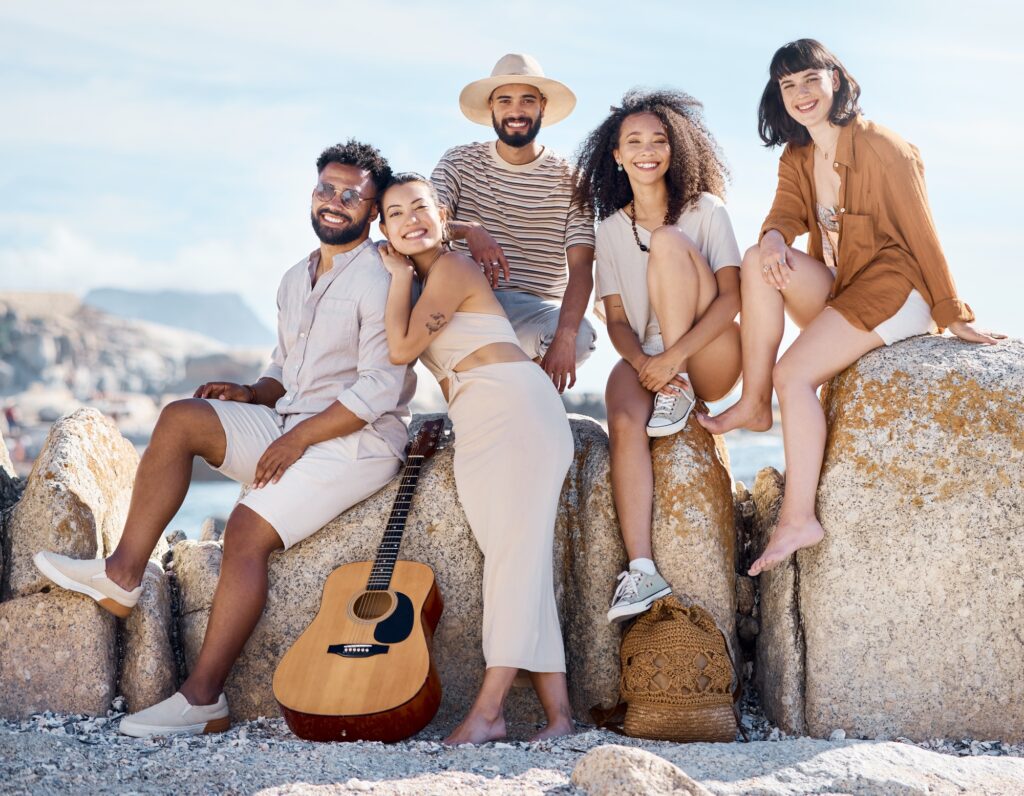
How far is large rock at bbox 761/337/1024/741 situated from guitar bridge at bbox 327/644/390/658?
5.73 feet

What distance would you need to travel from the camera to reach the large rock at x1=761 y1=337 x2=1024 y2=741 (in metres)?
4.34

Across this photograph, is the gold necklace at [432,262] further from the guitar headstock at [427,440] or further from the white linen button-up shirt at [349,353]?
the guitar headstock at [427,440]

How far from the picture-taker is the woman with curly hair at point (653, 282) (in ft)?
15.2

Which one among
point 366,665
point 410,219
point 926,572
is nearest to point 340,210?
point 410,219

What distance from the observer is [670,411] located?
468cm

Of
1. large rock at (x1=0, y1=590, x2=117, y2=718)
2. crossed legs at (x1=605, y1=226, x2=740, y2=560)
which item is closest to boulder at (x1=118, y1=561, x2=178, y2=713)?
large rock at (x1=0, y1=590, x2=117, y2=718)

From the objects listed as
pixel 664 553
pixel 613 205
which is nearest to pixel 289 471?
pixel 664 553

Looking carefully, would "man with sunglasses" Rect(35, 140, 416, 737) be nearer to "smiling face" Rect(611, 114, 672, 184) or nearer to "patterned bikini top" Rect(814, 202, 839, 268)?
"smiling face" Rect(611, 114, 672, 184)

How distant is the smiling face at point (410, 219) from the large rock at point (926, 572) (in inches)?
81.5

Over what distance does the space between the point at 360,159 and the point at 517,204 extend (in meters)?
1.09

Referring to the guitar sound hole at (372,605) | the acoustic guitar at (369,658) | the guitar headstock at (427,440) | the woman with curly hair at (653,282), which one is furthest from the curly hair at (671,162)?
the guitar sound hole at (372,605)

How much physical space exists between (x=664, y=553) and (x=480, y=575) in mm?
817

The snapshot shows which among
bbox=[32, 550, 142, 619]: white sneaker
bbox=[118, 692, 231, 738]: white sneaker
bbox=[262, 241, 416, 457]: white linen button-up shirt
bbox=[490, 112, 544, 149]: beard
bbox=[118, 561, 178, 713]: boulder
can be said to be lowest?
bbox=[118, 692, 231, 738]: white sneaker

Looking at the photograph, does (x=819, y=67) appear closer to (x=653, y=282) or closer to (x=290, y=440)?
(x=653, y=282)
